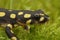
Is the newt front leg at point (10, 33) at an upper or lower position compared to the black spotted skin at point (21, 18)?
lower

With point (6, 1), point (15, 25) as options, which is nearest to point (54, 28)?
point (15, 25)

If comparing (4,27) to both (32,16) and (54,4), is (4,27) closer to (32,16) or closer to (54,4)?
(32,16)

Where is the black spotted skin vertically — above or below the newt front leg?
above

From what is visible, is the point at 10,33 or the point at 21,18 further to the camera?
the point at 21,18

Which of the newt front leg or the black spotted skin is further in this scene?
the black spotted skin

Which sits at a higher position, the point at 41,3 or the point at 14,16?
the point at 14,16

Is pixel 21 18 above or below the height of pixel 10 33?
above

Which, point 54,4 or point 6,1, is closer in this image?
point 6,1

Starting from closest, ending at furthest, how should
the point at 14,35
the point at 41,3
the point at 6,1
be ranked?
1. the point at 14,35
2. the point at 6,1
3. the point at 41,3

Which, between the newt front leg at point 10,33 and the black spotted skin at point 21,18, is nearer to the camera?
the newt front leg at point 10,33

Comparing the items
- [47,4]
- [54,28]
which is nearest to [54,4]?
[47,4]

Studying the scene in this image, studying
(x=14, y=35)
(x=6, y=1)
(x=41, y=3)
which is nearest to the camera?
(x=14, y=35)
